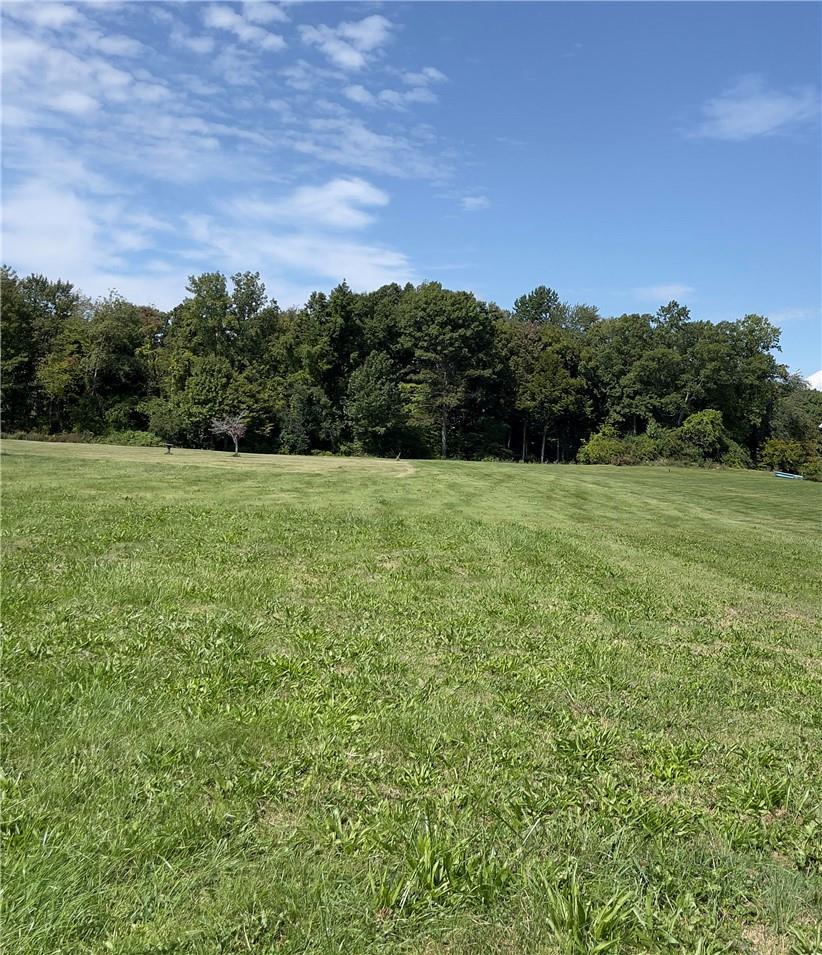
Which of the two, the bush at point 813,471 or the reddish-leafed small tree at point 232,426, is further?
the bush at point 813,471

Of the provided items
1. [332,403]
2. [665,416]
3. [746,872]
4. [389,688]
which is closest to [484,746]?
[389,688]

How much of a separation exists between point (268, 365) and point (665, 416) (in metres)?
37.3

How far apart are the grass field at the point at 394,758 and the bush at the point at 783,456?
2063 inches

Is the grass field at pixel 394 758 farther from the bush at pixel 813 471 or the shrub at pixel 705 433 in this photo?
the shrub at pixel 705 433

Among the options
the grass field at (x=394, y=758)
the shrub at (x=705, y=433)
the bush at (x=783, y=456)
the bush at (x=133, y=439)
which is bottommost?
the grass field at (x=394, y=758)

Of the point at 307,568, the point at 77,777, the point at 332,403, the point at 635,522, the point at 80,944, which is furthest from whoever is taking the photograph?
the point at 332,403

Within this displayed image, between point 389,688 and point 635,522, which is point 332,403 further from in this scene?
point 389,688

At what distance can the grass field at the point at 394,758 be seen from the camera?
7.02 ft

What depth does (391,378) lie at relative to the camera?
168 ft

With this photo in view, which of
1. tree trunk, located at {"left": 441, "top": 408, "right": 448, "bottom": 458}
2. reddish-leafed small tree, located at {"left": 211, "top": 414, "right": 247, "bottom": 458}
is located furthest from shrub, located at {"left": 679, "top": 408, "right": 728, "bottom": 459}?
reddish-leafed small tree, located at {"left": 211, "top": 414, "right": 247, "bottom": 458}

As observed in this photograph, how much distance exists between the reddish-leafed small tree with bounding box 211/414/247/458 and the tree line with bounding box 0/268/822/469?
1.20 metres

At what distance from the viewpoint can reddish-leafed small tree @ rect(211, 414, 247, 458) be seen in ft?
133

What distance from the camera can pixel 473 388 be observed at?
54656 mm

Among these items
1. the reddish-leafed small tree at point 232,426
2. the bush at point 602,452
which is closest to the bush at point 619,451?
the bush at point 602,452
